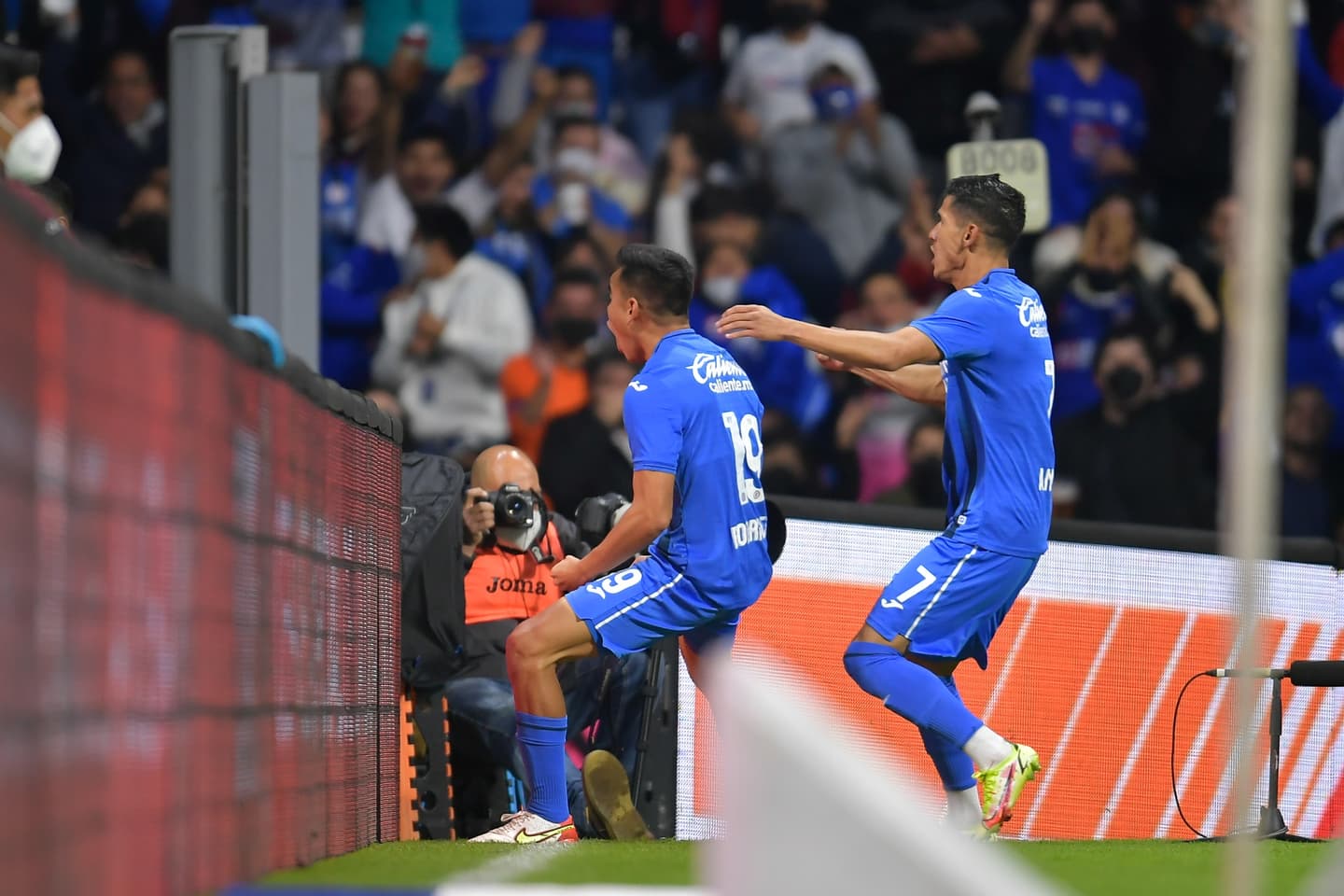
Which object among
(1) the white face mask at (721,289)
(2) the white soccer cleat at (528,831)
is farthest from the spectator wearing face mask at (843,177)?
(2) the white soccer cleat at (528,831)

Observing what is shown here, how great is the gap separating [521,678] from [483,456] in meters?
1.92

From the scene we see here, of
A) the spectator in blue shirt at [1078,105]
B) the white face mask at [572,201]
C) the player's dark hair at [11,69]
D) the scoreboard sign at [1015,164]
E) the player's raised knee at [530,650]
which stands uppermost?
the spectator in blue shirt at [1078,105]

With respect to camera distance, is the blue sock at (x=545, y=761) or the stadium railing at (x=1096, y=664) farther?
the stadium railing at (x=1096, y=664)

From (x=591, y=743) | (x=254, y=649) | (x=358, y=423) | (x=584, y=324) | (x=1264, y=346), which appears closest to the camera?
(x=1264, y=346)

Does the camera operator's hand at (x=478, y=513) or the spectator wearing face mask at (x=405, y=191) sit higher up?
the spectator wearing face mask at (x=405, y=191)

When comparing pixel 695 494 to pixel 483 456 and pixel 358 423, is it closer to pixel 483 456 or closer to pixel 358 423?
pixel 358 423

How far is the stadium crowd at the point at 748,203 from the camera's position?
11.3 m

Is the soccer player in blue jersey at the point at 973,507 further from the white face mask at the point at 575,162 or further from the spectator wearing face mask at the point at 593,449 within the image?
the white face mask at the point at 575,162

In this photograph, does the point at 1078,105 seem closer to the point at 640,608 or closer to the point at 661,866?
the point at 640,608

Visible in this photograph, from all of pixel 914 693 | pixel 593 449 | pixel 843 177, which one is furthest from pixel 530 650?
pixel 843 177

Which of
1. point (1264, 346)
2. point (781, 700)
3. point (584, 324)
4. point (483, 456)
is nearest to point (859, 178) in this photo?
point (584, 324)

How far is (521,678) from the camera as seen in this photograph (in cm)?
670

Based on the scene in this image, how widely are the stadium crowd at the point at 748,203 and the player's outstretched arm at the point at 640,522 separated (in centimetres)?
406

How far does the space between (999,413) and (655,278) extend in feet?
3.83
